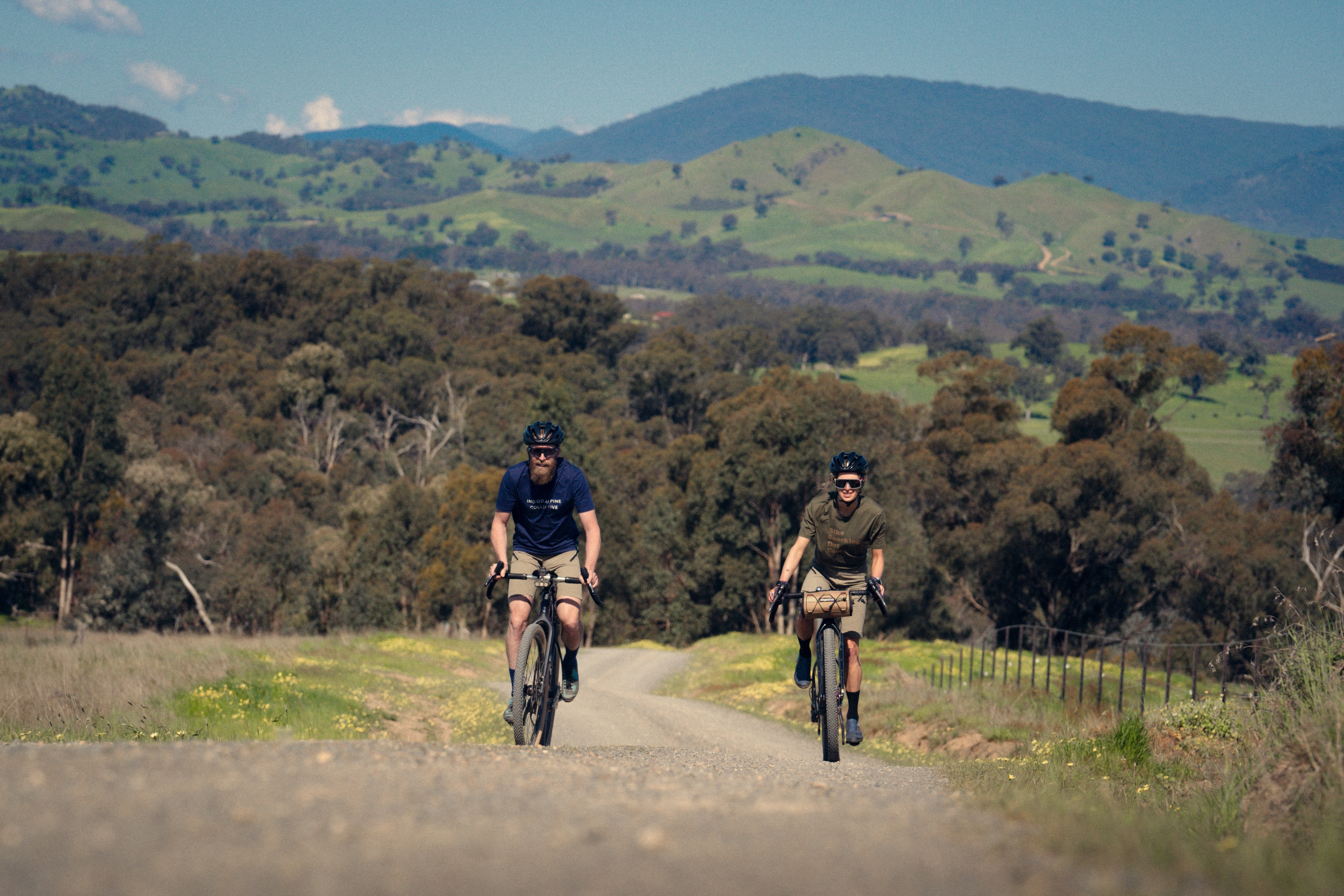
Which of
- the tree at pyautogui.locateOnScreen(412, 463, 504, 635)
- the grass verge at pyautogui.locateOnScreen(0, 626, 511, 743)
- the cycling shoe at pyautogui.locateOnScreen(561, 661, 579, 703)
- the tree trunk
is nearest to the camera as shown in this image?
the cycling shoe at pyautogui.locateOnScreen(561, 661, 579, 703)

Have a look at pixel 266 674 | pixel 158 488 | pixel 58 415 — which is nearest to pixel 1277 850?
pixel 266 674

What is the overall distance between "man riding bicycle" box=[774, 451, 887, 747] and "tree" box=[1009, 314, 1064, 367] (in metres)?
130

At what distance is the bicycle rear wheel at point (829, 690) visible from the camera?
868cm

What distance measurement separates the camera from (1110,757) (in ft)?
29.0

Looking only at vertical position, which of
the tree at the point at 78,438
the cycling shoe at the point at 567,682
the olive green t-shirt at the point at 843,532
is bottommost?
the tree at the point at 78,438

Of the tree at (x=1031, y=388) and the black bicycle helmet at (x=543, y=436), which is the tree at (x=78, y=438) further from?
the tree at (x=1031, y=388)

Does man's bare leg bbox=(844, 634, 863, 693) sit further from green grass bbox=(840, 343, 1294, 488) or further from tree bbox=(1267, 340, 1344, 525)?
green grass bbox=(840, 343, 1294, 488)

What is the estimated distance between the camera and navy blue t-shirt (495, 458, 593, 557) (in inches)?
332

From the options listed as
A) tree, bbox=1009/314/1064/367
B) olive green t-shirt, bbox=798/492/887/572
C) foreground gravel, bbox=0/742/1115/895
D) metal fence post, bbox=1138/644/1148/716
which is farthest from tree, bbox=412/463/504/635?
tree, bbox=1009/314/1064/367

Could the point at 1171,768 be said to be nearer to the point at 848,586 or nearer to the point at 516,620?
the point at 848,586

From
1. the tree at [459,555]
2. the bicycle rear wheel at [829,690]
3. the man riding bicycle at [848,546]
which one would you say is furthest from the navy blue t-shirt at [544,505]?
the tree at [459,555]

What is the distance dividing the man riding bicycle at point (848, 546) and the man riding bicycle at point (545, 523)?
1715 millimetres

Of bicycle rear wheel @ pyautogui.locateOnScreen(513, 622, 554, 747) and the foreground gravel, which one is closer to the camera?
the foreground gravel

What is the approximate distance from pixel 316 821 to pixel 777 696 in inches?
573
